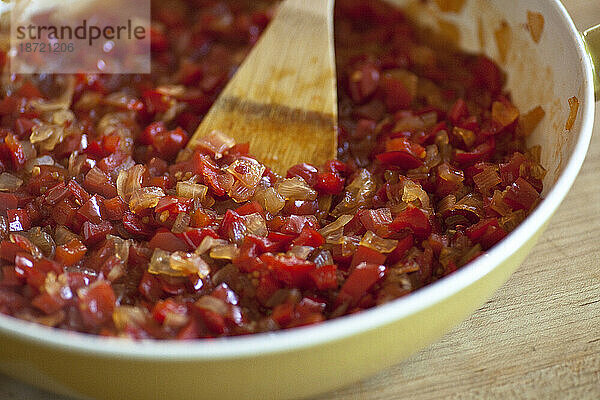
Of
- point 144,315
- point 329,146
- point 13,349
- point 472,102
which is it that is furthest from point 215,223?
point 472,102

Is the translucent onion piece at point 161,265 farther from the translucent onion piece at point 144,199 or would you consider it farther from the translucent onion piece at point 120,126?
the translucent onion piece at point 120,126

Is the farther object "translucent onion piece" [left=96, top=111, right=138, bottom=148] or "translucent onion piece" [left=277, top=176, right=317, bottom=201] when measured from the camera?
"translucent onion piece" [left=96, top=111, right=138, bottom=148]

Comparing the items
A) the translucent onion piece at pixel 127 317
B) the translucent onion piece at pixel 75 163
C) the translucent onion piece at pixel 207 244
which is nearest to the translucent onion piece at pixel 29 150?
the translucent onion piece at pixel 75 163

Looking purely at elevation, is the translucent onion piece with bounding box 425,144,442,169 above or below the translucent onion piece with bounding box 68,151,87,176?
above

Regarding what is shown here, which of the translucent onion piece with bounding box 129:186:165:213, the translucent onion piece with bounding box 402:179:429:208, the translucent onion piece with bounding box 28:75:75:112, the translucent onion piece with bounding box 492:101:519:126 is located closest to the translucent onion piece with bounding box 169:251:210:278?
the translucent onion piece with bounding box 129:186:165:213

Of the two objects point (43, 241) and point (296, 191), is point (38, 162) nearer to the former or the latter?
point (43, 241)

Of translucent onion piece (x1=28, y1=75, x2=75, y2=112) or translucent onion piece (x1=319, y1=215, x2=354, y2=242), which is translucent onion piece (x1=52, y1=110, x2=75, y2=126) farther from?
Result: translucent onion piece (x1=319, y1=215, x2=354, y2=242)

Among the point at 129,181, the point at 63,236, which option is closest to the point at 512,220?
the point at 129,181
